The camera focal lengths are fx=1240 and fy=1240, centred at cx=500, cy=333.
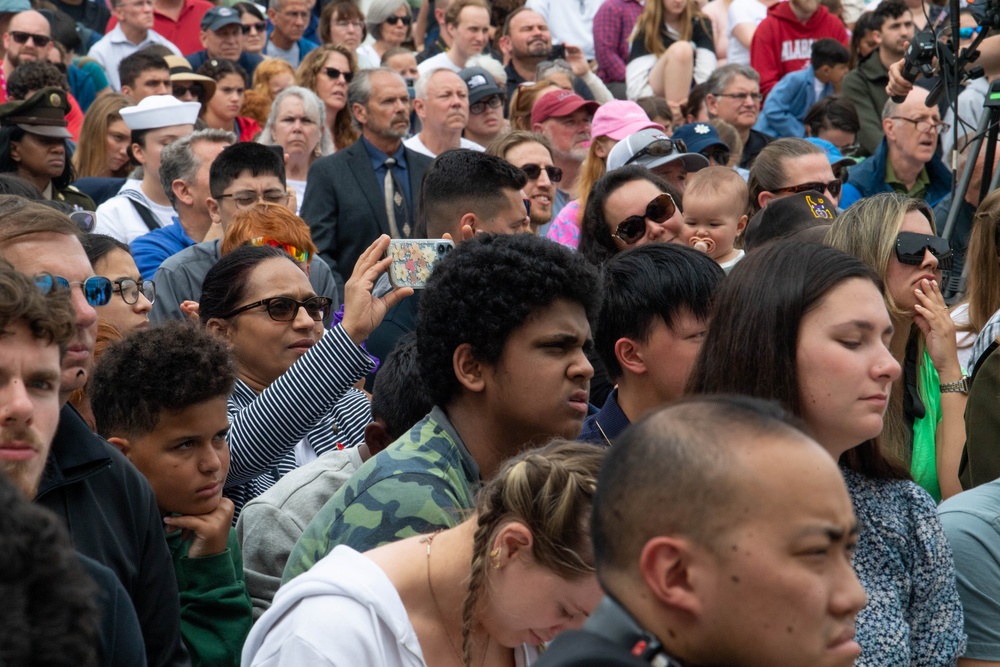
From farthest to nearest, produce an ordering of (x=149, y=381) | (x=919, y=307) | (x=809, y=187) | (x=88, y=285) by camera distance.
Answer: (x=809, y=187), (x=919, y=307), (x=88, y=285), (x=149, y=381)

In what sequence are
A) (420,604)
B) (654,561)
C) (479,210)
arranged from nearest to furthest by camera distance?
(654,561) → (420,604) → (479,210)

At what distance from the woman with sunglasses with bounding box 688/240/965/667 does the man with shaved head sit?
3.18ft

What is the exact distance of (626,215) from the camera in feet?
16.4

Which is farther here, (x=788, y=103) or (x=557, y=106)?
(x=788, y=103)

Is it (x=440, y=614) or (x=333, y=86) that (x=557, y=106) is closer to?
(x=333, y=86)

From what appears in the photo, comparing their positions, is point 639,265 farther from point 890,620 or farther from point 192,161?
point 192,161

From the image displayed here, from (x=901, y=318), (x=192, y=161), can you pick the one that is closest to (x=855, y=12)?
(x=192, y=161)

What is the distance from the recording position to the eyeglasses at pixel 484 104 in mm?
8195

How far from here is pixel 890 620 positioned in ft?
8.77

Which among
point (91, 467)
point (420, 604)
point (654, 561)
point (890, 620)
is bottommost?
point (890, 620)

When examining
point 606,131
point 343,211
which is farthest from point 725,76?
point 343,211

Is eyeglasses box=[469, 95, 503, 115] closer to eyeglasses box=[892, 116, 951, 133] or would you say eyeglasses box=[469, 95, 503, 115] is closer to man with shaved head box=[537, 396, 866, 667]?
eyeglasses box=[892, 116, 951, 133]

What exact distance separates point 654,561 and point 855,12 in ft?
41.5

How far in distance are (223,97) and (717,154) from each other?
3613mm
